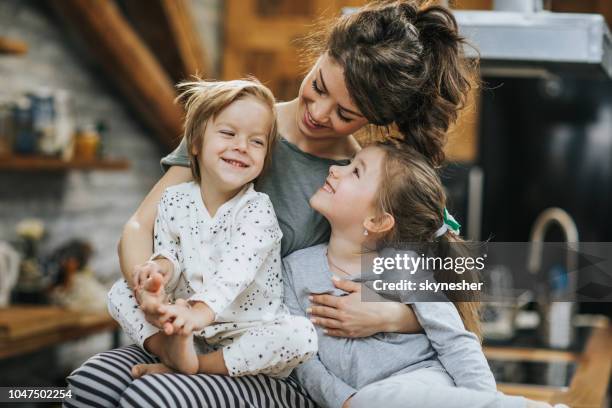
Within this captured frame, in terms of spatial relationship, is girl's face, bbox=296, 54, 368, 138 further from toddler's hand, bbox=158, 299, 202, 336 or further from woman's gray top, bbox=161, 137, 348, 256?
toddler's hand, bbox=158, 299, 202, 336

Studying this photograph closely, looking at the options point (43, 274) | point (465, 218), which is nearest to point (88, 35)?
point (43, 274)

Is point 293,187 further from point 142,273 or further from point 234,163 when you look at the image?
point 142,273

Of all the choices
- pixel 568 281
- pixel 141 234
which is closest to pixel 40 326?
pixel 141 234

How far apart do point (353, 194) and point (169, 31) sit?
262 centimetres

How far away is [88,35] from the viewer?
368cm

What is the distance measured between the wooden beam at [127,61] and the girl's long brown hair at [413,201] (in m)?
2.09

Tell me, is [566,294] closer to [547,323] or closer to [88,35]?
[547,323]

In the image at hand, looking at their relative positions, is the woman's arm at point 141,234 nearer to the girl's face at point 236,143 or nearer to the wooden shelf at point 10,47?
the girl's face at point 236,143

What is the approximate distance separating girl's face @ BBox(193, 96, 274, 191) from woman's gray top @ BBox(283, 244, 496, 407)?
331 mm

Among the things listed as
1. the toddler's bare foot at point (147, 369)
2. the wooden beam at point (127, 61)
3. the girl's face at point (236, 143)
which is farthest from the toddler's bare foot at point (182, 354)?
the wooden beam at point (127, 61)

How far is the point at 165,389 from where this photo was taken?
149 centimetres

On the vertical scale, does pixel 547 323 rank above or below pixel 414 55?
below

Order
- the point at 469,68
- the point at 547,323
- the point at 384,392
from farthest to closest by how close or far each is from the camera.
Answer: the point at 547,323 < the point at 469,68 < the point at 384,392

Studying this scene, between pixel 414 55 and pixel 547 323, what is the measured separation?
6.28 feet
